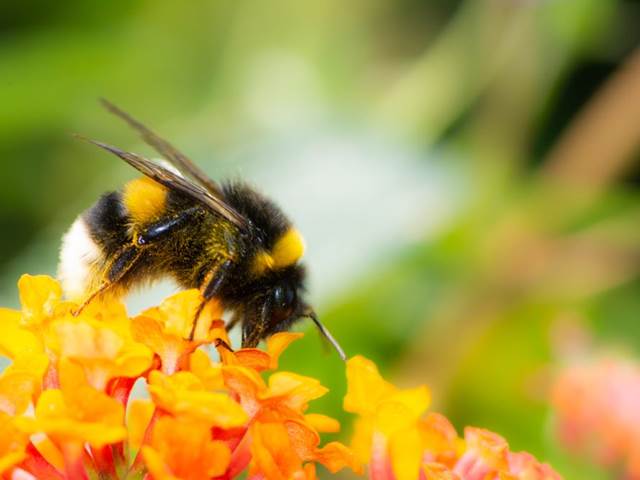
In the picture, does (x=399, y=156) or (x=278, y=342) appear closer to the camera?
(x=278, y=342)

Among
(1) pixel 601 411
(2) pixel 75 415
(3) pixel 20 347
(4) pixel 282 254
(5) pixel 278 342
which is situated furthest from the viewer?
(1) pixel 601 411

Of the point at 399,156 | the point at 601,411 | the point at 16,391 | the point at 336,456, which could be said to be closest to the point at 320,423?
the point at 336,456

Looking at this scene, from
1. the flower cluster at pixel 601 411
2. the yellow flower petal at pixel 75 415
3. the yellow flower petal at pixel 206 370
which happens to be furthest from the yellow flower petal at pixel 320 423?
the flower cluster at pixel 601 411

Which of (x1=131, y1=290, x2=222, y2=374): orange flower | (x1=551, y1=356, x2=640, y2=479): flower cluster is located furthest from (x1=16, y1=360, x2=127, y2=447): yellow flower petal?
(x1=551, y1=356, x2=640, y2=479): flower cluster

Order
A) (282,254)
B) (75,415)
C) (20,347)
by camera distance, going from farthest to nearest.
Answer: (282,254)
(20,347)
(75,415)

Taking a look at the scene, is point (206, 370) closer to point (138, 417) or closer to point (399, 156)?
point (138, 417)

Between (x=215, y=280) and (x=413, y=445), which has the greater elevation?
(x=215, y=280)

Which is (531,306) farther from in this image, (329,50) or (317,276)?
(329,50)
